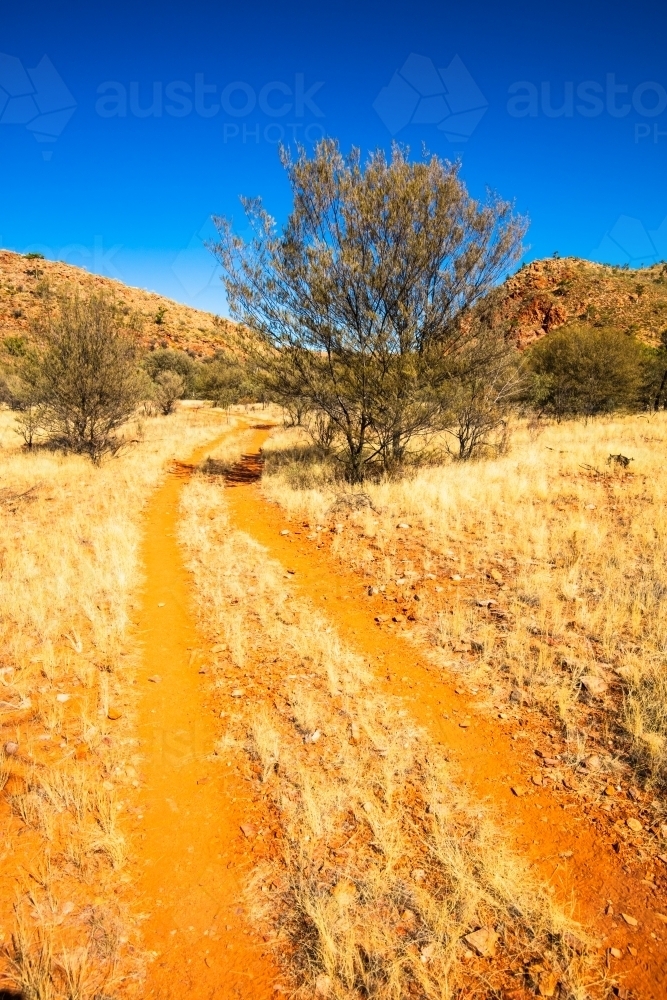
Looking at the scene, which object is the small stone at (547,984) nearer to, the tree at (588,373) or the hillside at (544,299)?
the tree at (588,373)

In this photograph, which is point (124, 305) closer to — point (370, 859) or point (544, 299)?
point (544, 299)

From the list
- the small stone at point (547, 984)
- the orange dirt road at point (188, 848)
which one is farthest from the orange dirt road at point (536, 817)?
the orange dirt road at point (188, 848)

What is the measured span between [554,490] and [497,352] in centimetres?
482

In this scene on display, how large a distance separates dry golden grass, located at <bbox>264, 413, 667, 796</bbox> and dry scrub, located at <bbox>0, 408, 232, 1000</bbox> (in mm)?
3233

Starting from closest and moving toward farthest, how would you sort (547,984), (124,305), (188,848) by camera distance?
(547,984), (188,848), (124,305)

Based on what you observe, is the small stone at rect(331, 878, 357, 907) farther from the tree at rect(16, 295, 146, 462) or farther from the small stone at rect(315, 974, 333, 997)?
the tree at rect(16, 295, 146, 462)

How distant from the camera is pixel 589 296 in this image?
1954 inches

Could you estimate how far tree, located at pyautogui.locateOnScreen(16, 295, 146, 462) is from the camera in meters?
14.7

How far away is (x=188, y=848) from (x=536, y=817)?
7.60 feet

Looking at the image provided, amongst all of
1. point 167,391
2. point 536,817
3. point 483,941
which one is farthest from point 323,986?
point 167,391

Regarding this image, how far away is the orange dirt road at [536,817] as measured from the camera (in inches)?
90.7

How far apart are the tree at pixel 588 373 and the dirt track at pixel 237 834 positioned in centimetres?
2256

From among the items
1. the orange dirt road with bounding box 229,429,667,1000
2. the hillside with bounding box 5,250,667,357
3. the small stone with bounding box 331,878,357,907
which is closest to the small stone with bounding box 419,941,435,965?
the small stone with bounding box 331,878,357,907

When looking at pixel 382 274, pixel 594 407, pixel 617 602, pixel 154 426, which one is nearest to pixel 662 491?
pixel 617 602
